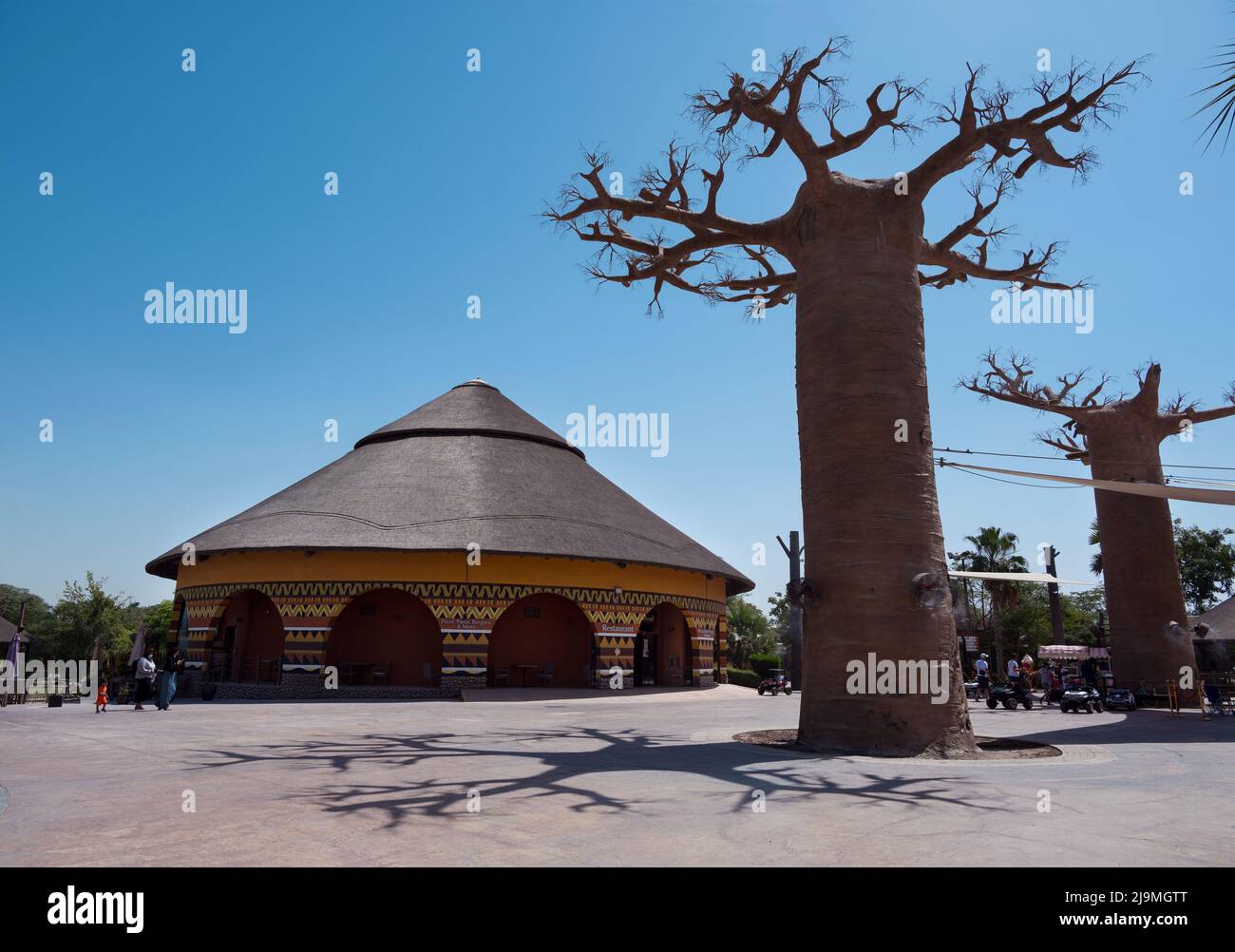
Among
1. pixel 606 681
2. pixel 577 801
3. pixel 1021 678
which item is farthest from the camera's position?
pixel 606 681

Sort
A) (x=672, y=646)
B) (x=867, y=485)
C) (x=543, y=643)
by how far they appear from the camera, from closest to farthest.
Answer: (x=867, y=485) < (x=543, y=643) < (x=672, y=646)

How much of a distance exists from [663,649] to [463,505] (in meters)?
10.0

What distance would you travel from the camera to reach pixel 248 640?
89.2 feet

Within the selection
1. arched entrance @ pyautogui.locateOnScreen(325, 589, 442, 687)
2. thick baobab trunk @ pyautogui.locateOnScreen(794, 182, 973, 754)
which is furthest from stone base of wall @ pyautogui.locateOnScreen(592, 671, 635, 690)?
thick baobab trunk @ pyautogui.locateOnScreen(794, 182, 973, 754)

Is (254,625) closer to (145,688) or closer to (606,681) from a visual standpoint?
(145,688)

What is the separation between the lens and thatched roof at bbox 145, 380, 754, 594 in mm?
24047

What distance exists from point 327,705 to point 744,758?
43.9ft

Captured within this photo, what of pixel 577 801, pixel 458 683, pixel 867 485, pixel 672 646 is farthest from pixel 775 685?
pixel 577 801

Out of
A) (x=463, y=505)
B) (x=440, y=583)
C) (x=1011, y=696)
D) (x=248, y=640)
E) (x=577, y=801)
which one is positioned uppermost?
(x=463, y=505)

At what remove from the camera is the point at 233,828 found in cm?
564

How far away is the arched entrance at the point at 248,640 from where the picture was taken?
2602 centimetres
